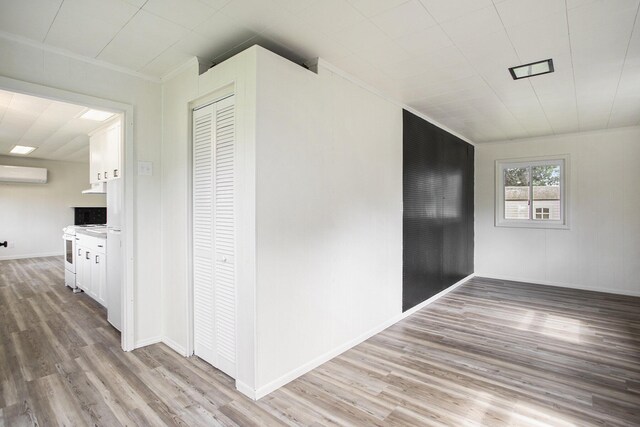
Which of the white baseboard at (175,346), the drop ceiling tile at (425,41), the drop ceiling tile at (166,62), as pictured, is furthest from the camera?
the white baseboard at (175,346)

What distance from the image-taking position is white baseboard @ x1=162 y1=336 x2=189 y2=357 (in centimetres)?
288

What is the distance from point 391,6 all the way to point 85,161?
31.5ft

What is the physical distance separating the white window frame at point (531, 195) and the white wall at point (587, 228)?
0.07 metres

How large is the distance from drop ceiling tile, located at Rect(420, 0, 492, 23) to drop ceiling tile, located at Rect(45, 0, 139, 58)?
1.86 metres

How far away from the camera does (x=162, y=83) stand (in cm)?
314

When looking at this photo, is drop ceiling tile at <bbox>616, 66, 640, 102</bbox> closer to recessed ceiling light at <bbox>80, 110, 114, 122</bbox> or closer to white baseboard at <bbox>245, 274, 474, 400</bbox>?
white baseboard at <bbox>245, 274, 474, 400</bbox>

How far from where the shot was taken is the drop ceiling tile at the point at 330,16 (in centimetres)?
199

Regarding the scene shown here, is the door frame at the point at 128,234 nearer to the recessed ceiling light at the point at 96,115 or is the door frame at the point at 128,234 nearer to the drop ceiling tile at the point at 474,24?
the recessed ceiling light at the point at 96,115

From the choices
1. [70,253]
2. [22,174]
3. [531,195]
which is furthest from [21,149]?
[531,195]

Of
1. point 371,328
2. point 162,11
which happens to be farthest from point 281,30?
point 371,328

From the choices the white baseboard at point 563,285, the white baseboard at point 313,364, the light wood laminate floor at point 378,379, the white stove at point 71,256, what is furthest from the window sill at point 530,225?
the white stove at point 71,256

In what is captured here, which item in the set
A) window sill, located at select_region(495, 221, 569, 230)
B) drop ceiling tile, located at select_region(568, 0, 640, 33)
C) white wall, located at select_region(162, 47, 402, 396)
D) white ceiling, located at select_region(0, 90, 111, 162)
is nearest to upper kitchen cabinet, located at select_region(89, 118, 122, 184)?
white ceiling, located at select_region(0, 90, 111, 162)

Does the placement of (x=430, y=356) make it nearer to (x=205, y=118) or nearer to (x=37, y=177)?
(x=205, y=118)

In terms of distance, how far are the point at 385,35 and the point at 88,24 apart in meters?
2.04
